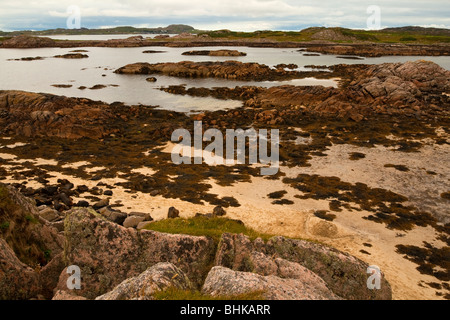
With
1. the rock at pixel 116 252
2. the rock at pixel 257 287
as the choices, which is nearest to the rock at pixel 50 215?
the rock at pixel 116 252

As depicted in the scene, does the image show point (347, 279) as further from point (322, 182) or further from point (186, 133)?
point (186, 133)

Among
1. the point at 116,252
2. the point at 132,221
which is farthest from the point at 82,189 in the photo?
the point at 116,252

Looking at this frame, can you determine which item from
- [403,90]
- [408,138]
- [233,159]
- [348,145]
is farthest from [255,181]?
[403,90]

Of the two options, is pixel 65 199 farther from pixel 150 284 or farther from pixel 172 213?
pixel 150 284

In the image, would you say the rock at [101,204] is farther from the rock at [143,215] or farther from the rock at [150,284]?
the rock at [150,284]

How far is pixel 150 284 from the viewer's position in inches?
340

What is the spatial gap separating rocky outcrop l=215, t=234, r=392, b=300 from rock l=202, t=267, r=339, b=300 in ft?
5.51

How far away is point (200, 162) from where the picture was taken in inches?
1286

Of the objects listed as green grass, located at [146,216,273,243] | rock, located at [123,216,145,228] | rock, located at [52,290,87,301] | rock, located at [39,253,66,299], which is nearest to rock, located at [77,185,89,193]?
rock, located at [123,216,145,228]

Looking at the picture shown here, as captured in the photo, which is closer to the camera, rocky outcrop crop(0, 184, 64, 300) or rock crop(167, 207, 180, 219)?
rocky outcrop crop(0, 184, 64, 300)

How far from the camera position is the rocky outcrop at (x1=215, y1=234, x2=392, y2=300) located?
11578 millimetres

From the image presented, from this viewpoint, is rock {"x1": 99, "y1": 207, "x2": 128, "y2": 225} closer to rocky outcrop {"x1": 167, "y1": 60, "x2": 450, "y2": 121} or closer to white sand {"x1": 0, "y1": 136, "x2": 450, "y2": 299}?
white sand {"x1": 0, "y1": 136, "x2": 450, "y2": 299}

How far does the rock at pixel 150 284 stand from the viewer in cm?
→ 831
